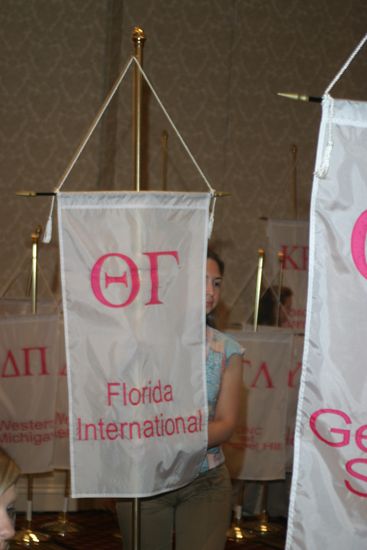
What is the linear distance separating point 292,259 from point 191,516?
3416 mm

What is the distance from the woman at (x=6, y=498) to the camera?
1.53 m

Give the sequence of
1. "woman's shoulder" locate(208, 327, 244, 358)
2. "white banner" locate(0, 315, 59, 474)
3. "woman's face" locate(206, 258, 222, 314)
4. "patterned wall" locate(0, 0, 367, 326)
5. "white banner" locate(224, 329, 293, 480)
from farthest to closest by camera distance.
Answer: "patterned wall" locate(0, 0, 367, 326) → "white banner" locate(224, 329, 293, 480) → "white banner" locate(0, 315, 59, 474) → "woman's face" locate(206, 258, 222, 314) → "woman's shoulder" locate(208, 327, 244, 358)

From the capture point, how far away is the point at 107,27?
6074 mm

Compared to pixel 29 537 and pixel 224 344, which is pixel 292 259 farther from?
pixel 224 344

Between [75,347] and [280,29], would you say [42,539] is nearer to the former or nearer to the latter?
[75,347]

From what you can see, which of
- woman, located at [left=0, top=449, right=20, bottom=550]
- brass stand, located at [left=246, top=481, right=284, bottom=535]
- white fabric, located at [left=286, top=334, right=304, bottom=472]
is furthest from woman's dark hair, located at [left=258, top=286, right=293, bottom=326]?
woman, located at [left=0, top=449, right=20, bottom=550]

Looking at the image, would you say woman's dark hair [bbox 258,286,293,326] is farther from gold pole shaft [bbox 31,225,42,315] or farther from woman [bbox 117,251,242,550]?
woman [bbox 117,251,242,550]

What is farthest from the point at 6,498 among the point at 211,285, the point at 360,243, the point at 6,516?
the point at 211,285

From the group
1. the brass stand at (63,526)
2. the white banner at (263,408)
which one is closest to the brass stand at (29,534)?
the brass stand at (63,526)

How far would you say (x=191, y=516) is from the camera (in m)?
2.63

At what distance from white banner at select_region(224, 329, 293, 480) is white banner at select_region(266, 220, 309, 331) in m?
0.68

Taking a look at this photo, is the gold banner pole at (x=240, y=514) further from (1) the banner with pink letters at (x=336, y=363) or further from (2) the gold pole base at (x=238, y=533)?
(1) the banner with pink letters at (x=336, y=363)

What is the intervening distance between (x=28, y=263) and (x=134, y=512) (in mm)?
3243

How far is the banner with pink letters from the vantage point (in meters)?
2.00
